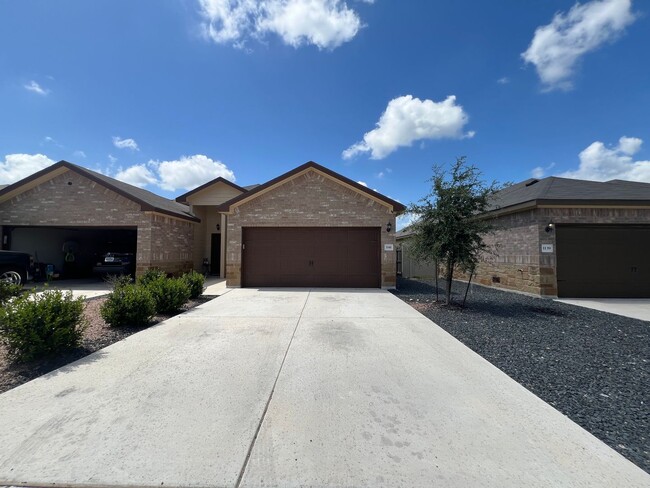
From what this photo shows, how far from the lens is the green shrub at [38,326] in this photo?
12.6ft

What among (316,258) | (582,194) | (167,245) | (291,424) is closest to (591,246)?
(582,194)

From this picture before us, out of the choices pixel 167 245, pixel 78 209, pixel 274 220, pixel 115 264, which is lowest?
pixel 115 264

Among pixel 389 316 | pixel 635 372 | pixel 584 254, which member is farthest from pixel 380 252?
pixel 635 372

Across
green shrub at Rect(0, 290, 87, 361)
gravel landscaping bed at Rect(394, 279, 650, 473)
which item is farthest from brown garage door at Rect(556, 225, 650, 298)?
green shrub at Rect(0, 290, 87, 361)

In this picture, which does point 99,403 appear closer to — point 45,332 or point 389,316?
point 45,332

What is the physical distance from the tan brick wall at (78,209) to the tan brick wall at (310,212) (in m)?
3.81

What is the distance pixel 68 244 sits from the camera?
1489 centimetres

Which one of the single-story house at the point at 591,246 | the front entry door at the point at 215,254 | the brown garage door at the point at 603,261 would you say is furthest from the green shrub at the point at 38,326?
the front entry door at the point at 215,254

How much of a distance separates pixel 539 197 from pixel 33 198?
1971 cm

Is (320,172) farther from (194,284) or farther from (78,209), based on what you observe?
(78,209)

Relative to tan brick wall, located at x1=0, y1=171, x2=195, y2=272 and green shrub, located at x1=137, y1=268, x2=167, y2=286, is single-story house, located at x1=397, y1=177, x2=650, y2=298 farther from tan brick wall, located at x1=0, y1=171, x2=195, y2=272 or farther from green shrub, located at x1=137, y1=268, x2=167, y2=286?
tan brick wall, located at x1=0, y1=171, x2=195, y2=272

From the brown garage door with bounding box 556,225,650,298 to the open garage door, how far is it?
16.8m

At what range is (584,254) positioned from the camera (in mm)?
9664

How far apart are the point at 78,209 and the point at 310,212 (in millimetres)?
9820
